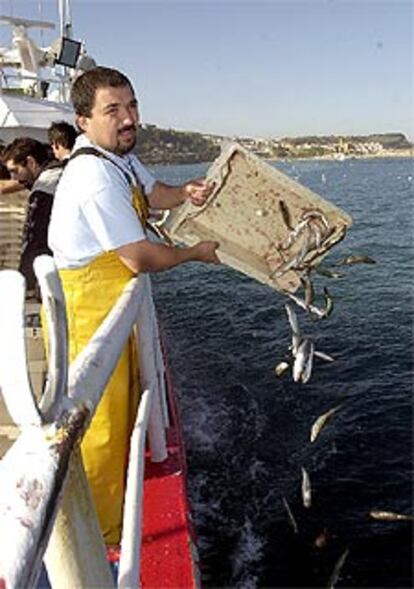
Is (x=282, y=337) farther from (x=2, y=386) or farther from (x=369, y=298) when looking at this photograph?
(x=2, y=386)

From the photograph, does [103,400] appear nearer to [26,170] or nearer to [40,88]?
[26,170]

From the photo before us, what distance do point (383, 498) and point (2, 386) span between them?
24.8 feet

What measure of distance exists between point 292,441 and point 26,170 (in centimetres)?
487

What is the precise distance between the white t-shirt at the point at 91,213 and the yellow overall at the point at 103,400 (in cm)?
8

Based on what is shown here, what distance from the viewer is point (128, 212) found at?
2807mm

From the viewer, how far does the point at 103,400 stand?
301 centimetres

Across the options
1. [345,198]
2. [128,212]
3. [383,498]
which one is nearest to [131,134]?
[128,212]

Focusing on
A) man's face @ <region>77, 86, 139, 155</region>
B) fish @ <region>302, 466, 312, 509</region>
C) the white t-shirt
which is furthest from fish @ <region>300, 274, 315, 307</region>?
fish @ <region>302, 466, 312, 509</region>

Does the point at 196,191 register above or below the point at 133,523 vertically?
above

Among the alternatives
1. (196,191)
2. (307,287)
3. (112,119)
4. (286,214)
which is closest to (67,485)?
(112,119)

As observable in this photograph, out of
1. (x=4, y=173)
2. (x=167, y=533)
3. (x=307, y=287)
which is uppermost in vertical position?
(x=4, y=173)

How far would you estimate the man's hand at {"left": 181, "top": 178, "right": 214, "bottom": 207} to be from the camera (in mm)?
4092

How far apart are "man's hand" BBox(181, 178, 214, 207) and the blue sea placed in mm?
1975

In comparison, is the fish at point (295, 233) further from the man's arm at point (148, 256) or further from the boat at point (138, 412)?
the man's arm at point (148, 256)
